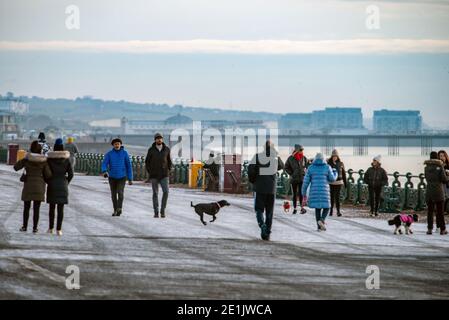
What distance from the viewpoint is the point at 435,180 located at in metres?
24.5

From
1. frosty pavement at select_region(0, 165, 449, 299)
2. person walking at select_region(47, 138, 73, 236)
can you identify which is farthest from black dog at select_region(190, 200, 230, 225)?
person walking at select_region(47, 138, 73, 236)

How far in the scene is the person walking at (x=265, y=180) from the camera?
70.9 ft

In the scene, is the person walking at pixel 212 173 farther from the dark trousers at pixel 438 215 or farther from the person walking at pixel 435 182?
the person walking at pixel 435 182

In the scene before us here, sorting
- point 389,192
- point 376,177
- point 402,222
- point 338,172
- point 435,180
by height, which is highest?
point 338,172

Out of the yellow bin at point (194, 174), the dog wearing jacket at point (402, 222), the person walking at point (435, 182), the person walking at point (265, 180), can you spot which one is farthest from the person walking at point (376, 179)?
the yellow bin at point (194, 174)

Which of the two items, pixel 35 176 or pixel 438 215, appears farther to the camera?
pixel 438 215

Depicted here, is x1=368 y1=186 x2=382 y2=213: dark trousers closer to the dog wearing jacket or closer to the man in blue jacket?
the dog wearing jacket

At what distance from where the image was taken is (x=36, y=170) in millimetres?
21500

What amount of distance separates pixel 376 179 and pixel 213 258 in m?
12.5

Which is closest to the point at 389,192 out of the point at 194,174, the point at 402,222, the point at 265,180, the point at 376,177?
the point at 376,177

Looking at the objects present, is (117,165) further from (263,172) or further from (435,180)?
(435,180)

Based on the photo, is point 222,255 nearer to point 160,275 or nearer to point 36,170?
point 160,275
